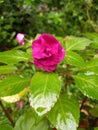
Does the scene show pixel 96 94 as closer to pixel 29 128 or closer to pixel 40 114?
pixel 40 114

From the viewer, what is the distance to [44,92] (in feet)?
4.10

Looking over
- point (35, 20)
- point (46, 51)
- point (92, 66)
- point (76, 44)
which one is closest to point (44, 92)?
point (46, 51)

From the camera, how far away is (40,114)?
1.21 metres

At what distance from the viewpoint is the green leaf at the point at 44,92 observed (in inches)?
48.0

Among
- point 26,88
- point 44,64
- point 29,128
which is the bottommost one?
point 29,128

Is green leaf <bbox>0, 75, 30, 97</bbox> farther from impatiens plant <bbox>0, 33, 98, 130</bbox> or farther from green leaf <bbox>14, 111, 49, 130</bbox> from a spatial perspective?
green leaf <bbox>14, 111, 49, 130</bbox>

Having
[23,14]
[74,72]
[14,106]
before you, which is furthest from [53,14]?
[74,72]

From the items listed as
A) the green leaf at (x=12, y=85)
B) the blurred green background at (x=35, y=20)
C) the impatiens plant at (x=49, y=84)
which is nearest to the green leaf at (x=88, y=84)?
the impatiens plant at (x=49, y=84)

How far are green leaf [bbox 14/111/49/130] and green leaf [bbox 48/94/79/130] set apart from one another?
0.11 m

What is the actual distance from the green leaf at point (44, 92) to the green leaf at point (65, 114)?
0.28 ft

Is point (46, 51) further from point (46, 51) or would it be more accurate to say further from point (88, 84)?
point (88, 84)

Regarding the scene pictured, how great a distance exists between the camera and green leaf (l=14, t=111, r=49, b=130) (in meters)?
1.42

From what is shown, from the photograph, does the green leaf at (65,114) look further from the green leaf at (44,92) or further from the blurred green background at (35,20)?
the blurred green background at (35,20)

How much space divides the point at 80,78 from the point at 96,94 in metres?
0.11
